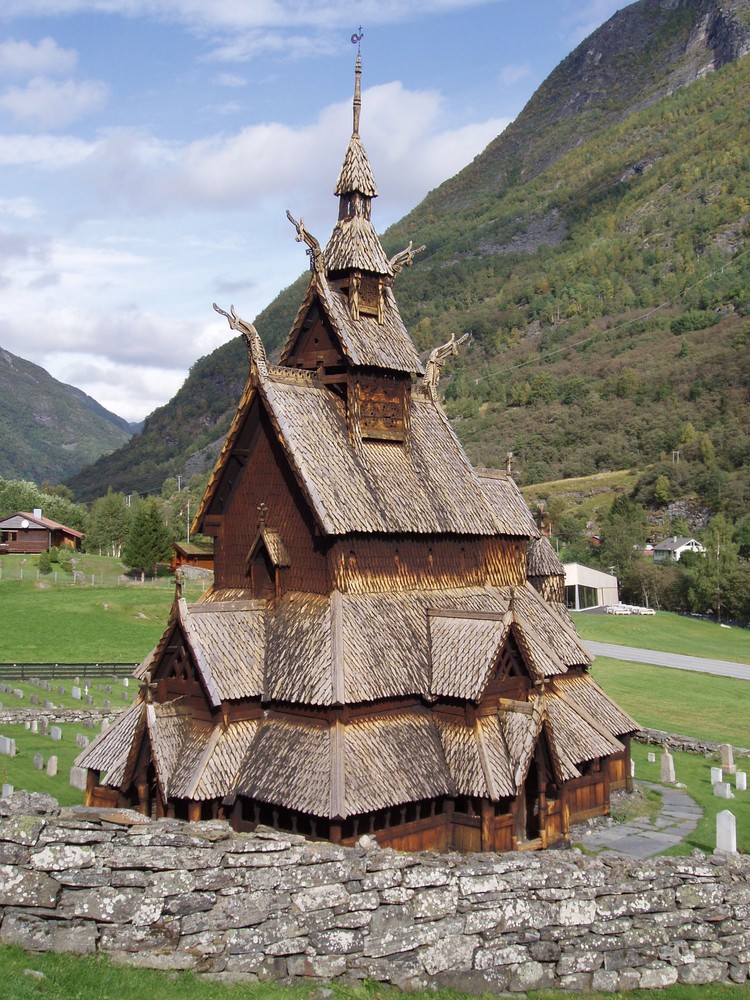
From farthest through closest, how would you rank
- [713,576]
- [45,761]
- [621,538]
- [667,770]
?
[621,538] < [713,576] < [667,770] < [45,761]

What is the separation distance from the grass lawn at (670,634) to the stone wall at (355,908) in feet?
191

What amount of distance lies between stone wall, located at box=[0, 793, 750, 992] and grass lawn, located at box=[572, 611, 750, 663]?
5809cm

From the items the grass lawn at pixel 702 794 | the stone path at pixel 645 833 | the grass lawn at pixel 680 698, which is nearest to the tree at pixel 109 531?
the grass lawn at pixel 680 698

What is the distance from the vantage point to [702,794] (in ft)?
97.8

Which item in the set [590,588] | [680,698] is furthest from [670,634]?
[680,698]

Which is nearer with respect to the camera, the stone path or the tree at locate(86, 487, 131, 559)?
the stone path

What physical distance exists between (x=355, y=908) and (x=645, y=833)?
52.5 ft

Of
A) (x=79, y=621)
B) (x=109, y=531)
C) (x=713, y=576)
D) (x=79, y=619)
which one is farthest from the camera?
(x=109, y=531)

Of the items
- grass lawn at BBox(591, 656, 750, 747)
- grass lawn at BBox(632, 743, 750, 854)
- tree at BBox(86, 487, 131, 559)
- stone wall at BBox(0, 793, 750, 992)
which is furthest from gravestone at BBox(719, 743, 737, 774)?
tree at BBox(86, 487, 131, 559)

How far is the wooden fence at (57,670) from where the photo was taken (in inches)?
1938

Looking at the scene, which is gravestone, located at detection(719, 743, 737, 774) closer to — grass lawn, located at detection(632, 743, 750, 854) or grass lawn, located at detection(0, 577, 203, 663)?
grass lawn, located at detection(632, 743, 750, 854)

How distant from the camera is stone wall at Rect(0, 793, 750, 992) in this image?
10094 millimetres

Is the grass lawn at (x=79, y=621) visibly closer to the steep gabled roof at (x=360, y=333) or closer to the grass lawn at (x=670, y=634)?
the grass lawn at (x=670, y=634)

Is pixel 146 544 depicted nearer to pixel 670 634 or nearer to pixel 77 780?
pixel 670 634
